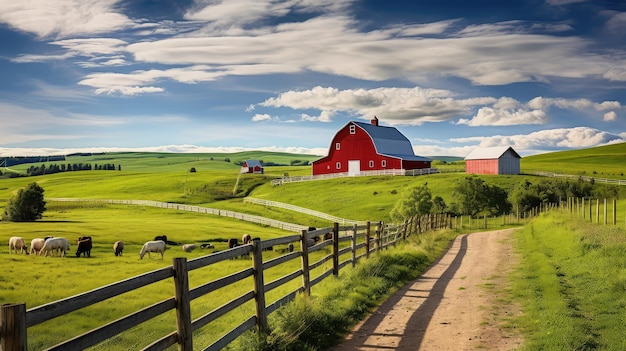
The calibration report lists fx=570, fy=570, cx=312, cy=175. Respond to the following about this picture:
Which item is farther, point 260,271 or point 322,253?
point 322,253

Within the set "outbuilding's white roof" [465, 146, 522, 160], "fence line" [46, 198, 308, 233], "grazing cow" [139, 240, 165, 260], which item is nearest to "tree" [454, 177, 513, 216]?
"fence line" [46, 198, 308, 233]

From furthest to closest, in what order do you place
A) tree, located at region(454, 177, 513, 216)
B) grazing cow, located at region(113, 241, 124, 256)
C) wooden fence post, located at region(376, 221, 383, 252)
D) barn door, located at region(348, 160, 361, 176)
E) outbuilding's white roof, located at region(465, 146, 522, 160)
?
barn door, located at region(348, 160, 361, 176), outbuilding's white roof, located at region(465, 146, 522, 160), tree, located at region(454, 177, 513, 216), grazing cow, located at region(113, 241, 124, 256), wooden fence post, located at region(376, 221, 383, 252)

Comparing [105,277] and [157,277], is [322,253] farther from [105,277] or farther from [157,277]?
[157,277]

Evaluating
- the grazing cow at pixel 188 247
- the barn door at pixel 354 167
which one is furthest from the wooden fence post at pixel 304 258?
the barn door at pixel 354 167

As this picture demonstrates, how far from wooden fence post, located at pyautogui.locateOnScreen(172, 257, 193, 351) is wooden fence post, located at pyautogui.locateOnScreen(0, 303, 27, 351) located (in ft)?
7.80

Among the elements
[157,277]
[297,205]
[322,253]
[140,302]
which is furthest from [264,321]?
[297,205]

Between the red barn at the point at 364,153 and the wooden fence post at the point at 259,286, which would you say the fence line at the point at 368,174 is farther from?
the wooden fence post at the point at 259,286

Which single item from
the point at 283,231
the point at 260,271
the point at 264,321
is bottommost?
the point at 283,231

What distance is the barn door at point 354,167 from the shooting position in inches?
3526

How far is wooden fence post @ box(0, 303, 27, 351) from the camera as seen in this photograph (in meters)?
4.55

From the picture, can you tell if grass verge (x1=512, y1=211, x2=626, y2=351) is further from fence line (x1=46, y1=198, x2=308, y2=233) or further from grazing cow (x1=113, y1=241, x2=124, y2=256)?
fence line (x1=46, y1=198, x2=308, y2=233)

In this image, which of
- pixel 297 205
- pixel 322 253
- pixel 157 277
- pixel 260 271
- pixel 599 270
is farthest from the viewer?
pixel 297 205

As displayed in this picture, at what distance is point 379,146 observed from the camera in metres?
89.2

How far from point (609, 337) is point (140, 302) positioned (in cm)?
1611
